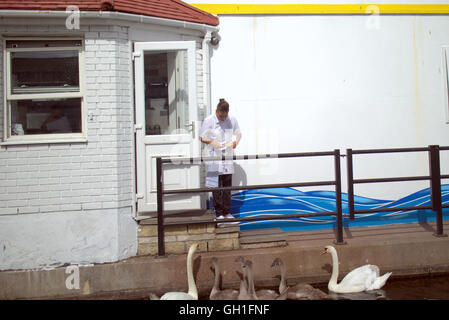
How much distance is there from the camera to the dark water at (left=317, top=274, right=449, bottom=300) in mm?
4809

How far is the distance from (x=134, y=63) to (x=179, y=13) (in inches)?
38.9

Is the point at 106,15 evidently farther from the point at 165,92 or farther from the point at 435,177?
the point at 435,177

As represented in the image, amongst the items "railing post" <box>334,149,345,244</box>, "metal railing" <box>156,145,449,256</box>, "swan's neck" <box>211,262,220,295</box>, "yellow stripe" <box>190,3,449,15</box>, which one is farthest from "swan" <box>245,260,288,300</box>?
"yellow stripe" <box>190,3,449,15</box>

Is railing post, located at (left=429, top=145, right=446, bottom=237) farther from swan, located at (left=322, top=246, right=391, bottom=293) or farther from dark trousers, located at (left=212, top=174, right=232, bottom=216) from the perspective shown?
dark trousers, located at (left=212, top=174, right=232, bottom=216)

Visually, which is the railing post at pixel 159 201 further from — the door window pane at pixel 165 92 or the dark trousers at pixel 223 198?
the dark trousers at pixel 223 198

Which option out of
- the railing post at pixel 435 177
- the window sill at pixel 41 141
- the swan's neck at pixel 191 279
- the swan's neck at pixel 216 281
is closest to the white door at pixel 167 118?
the window sill at pixel 41 141

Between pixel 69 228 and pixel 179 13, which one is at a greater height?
pixel 179 13

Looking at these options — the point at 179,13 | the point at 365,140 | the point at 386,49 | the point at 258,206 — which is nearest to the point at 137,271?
the point at 258,206

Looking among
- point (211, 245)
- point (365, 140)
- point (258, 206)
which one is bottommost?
point (211, 245)

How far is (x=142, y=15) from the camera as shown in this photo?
548 cm

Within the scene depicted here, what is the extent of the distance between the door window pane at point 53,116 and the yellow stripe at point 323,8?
2.48 m

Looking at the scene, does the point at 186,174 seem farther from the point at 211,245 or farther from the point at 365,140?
the point at 365,140

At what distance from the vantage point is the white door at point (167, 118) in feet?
18.4
